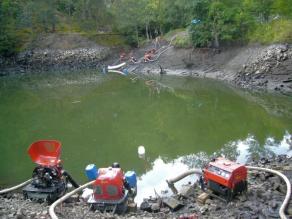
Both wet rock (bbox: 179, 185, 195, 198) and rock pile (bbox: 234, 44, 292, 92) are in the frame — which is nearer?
wet rock (bbox: 179, 185, 195, 198)

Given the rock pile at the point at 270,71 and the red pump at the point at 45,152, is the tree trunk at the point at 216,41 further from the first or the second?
the red pump at the point at 45,152

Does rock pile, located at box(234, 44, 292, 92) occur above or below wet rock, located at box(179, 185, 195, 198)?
above

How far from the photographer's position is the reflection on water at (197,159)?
13.1 metres

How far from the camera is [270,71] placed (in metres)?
29.4

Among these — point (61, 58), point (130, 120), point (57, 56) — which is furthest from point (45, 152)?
point (57, 56)

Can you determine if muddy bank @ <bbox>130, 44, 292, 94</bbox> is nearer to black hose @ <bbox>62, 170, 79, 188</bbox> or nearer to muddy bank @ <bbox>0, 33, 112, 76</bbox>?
muddy bank @ <bbox>0, 33, 112, 76</bbox>

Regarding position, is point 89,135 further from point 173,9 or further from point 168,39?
point 173,9

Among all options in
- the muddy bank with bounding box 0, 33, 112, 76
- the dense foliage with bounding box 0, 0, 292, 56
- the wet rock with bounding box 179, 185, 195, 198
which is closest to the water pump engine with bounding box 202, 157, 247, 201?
the wet rock with bounding box 179, 185, 195, 198

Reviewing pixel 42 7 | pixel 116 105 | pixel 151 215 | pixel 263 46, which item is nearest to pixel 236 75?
pixel 263 46

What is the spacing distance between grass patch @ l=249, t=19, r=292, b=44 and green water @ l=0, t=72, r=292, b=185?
591 cm

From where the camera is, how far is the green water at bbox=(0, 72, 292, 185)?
16.6 metres

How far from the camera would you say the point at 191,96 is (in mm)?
28750

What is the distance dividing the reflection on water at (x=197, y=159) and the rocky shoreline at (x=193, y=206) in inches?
36.0

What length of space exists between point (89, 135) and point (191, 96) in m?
11.1
